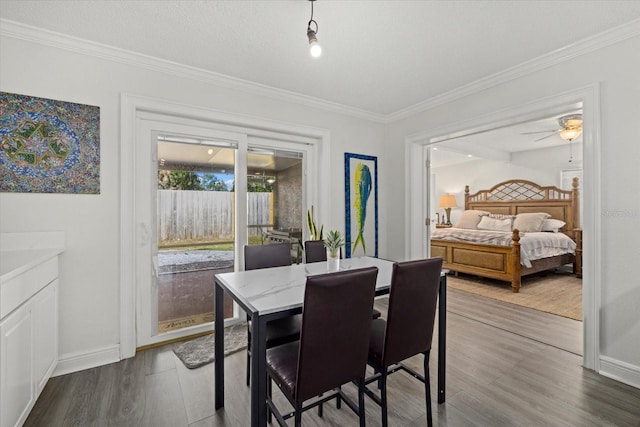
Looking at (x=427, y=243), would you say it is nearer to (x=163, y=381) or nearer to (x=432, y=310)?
(x=432, y=310)

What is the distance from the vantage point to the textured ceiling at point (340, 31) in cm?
191

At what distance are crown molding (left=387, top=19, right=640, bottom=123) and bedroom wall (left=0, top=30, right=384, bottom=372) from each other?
2784mm

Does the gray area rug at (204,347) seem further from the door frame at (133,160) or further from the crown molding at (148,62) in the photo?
the crown molding at (148,62)

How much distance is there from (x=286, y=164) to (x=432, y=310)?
95.3 inches

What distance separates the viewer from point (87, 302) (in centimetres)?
233

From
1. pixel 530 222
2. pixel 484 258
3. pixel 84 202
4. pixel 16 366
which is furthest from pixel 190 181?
pixel 530 222

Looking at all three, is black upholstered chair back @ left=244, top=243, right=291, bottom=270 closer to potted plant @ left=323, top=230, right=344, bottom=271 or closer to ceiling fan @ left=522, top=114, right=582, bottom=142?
potted plant @ left=323, top=230, right=344, bottom=271

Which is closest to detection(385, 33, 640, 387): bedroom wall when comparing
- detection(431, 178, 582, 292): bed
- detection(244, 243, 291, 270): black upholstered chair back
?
detection(431, 178, 582, 292): bed

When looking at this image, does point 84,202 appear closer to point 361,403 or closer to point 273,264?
point 273,264

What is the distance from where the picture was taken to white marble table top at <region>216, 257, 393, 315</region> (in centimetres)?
138

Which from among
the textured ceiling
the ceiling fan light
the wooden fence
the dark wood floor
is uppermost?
the textured ceiling

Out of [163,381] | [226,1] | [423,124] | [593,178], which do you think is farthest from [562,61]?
[163,381]

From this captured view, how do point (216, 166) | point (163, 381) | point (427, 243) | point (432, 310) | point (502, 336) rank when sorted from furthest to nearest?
point (427, 243)
point (216, 166)
point (502, 336)
point (163, 381)
point (432, 310)

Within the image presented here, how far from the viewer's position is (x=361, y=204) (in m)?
3.96
